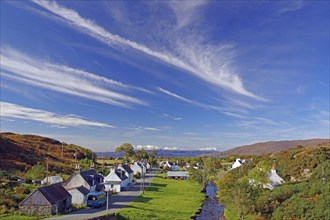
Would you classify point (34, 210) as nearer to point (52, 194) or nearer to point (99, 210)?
point (52, 194)

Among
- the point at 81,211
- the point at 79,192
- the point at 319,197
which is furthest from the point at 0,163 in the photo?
the point at 319,197

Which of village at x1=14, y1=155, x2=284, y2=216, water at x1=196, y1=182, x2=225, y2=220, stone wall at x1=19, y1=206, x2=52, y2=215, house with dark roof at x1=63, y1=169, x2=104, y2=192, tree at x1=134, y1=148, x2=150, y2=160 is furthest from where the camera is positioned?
tree at x1=134, y1=148, x2=150, y2=160

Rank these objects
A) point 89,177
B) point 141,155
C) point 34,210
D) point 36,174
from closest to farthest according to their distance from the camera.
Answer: point 34,210, point 89,177, point 36,174, point 141,155

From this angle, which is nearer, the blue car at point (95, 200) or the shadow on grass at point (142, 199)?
the blue car at point (95, 200)

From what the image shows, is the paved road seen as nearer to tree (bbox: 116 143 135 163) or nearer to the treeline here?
the treeline

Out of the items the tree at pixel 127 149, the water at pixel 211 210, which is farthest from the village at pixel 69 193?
the tree at pixel 127 149

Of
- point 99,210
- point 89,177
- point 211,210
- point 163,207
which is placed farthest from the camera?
point 89,177

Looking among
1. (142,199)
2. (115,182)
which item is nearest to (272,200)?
(142,199)

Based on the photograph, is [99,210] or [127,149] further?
[127,149]

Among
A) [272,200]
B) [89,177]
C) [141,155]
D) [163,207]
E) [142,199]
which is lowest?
[163,207]

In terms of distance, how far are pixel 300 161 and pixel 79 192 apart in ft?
160

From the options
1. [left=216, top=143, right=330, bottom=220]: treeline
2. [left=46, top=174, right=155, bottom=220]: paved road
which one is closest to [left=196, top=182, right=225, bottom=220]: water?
[left=216, top=143, right=330, bottom=220]: treeline

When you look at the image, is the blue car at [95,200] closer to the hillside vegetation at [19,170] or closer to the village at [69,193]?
the village at [69,193]

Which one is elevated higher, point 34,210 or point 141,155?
point 141,155
